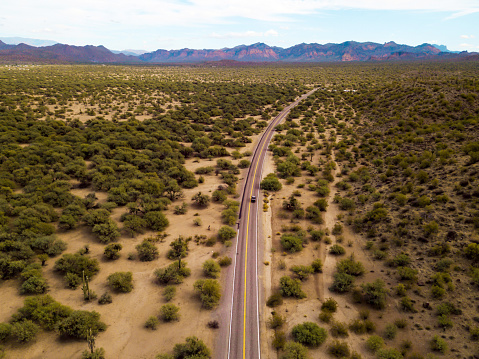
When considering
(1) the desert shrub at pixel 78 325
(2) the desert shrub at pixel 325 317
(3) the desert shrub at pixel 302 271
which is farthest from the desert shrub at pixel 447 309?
(1) the desert shrub at pixel 78 325

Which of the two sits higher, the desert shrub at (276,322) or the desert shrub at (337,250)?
the desert shrub at (337,250)

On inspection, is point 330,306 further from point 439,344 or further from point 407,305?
point 439,344

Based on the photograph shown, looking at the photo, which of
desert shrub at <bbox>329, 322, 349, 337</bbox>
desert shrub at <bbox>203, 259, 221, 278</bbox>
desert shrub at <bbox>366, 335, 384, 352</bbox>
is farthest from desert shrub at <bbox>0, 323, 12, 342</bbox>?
desert shrub at <bbox>366, 335, 384, 352</bbox>

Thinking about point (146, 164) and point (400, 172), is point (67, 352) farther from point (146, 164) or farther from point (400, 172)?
point (400, 172)

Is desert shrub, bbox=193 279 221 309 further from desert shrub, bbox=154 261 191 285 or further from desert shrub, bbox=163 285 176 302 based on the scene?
desert shrub, bbox=154 261 191 285

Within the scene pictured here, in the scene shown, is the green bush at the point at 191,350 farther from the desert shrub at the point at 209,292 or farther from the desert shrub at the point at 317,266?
the desert shrub at the point at 317,266

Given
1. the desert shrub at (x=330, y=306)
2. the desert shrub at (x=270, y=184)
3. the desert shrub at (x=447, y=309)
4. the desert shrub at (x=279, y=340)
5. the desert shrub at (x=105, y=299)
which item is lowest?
the desert shrub at (x=279, y=340)
